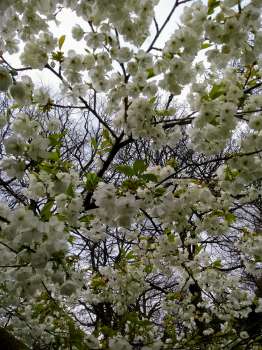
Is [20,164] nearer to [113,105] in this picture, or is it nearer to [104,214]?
[104,214]

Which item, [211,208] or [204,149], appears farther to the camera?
[211,208]

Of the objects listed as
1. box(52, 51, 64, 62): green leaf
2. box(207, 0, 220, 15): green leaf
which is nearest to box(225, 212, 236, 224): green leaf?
box(207, 0, 220, 15): green leaf

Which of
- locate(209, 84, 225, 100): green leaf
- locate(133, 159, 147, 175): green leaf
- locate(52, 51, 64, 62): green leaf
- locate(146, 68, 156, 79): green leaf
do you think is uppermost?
locate(52, 51, 64, 62): green leaf

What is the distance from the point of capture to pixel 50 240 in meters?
1.92

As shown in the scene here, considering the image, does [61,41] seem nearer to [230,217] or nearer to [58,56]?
[58,56]

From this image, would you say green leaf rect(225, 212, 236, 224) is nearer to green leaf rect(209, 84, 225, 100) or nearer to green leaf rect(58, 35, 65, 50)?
green leaf rect(209, 84, 225, 100)

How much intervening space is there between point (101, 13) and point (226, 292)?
19.9 ft

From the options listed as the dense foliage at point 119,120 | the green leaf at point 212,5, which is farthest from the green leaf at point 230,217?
the green leaf at point 212,5

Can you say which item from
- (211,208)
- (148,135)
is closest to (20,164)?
(148,135)

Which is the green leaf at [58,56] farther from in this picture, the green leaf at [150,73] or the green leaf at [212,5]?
the green leaf at [212,5]

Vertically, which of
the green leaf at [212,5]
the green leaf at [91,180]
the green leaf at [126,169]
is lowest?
the green leaf at [126,169]

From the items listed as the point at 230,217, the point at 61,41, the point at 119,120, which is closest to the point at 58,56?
the point at 61,41

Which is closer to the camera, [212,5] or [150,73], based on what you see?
[212,5]

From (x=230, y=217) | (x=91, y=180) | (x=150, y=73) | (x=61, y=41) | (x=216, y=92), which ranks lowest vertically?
(x=91, y=180)
